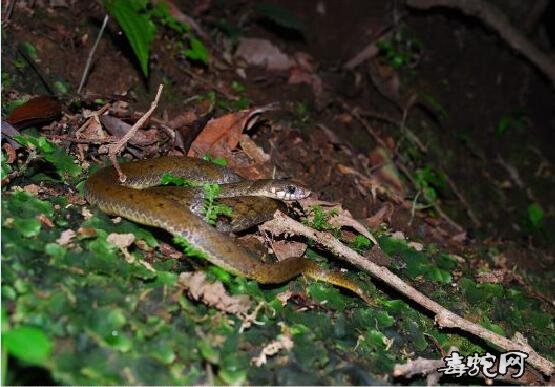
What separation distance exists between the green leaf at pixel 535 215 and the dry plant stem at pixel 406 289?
184 inches

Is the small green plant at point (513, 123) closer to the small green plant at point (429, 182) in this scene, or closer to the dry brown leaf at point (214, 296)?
the small green plant at point (429, 182)

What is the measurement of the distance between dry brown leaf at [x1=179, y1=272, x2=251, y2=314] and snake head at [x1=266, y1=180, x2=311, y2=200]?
5.68 ft

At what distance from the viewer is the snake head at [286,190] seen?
487cm

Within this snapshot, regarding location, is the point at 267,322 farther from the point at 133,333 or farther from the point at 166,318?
the point at 133,333

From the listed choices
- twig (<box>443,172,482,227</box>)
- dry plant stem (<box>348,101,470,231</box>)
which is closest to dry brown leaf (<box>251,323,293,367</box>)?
dry plant stem (<box>348,101,470,231</box>)

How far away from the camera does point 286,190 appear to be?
494cm

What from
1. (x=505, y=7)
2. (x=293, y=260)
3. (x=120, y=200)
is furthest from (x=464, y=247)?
(x=505, y=7)

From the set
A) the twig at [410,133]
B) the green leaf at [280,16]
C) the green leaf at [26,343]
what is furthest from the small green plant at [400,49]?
the green leaf at [26,343]

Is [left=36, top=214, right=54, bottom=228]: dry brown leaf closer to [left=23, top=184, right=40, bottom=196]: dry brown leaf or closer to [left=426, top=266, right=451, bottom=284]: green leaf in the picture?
[left=23, top=184, right=40, bottom=196]: dry brown leaf

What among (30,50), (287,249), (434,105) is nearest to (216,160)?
(287,249)

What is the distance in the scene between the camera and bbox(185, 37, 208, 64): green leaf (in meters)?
6.74

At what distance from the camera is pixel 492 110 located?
9.25 metres

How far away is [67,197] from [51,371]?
171cm

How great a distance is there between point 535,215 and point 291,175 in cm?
432
